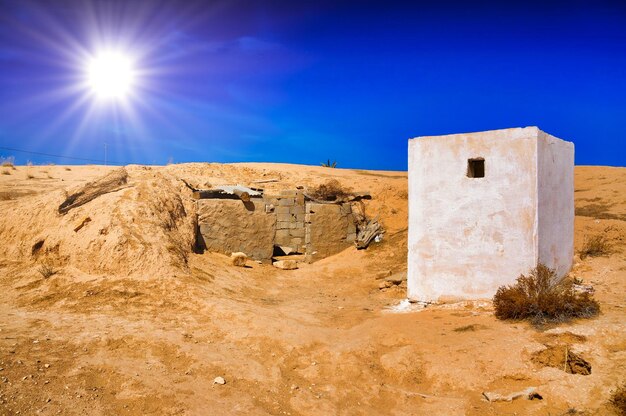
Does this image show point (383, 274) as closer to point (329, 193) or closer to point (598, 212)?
point (329, 193)

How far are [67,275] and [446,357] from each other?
6907 millimetres

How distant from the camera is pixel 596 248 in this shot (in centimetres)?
975

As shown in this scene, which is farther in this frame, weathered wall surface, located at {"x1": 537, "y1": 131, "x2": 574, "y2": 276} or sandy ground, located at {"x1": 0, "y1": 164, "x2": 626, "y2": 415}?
weathered wall surface, located at {"x1": 537, "y1": 131, "x2": 574, "y2": 276}

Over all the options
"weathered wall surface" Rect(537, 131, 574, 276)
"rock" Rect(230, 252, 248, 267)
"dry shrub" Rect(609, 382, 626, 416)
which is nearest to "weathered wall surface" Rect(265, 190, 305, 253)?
"rock" Rect(230, 252, 248, 267)

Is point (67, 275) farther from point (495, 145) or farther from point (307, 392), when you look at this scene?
point (495, 145)

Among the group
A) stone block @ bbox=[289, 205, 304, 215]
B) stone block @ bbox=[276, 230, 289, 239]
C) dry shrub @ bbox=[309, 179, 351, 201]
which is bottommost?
stone block @ bbox=[276, 230, 289, 239]

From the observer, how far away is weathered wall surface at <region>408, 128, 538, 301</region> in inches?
293

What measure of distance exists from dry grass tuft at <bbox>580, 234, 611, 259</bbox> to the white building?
4.19ft

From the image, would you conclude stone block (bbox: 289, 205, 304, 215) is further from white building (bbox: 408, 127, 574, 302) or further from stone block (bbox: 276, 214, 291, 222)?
white building (bbox: 408, 127, 574, 302)

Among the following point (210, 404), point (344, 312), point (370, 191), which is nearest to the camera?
point (210, 404)

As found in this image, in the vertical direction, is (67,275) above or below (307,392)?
above

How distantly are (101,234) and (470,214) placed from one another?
7474 millimetres

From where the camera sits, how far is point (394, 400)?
5.30 metres

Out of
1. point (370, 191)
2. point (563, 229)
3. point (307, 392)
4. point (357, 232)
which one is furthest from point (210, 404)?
point (370, 191)
